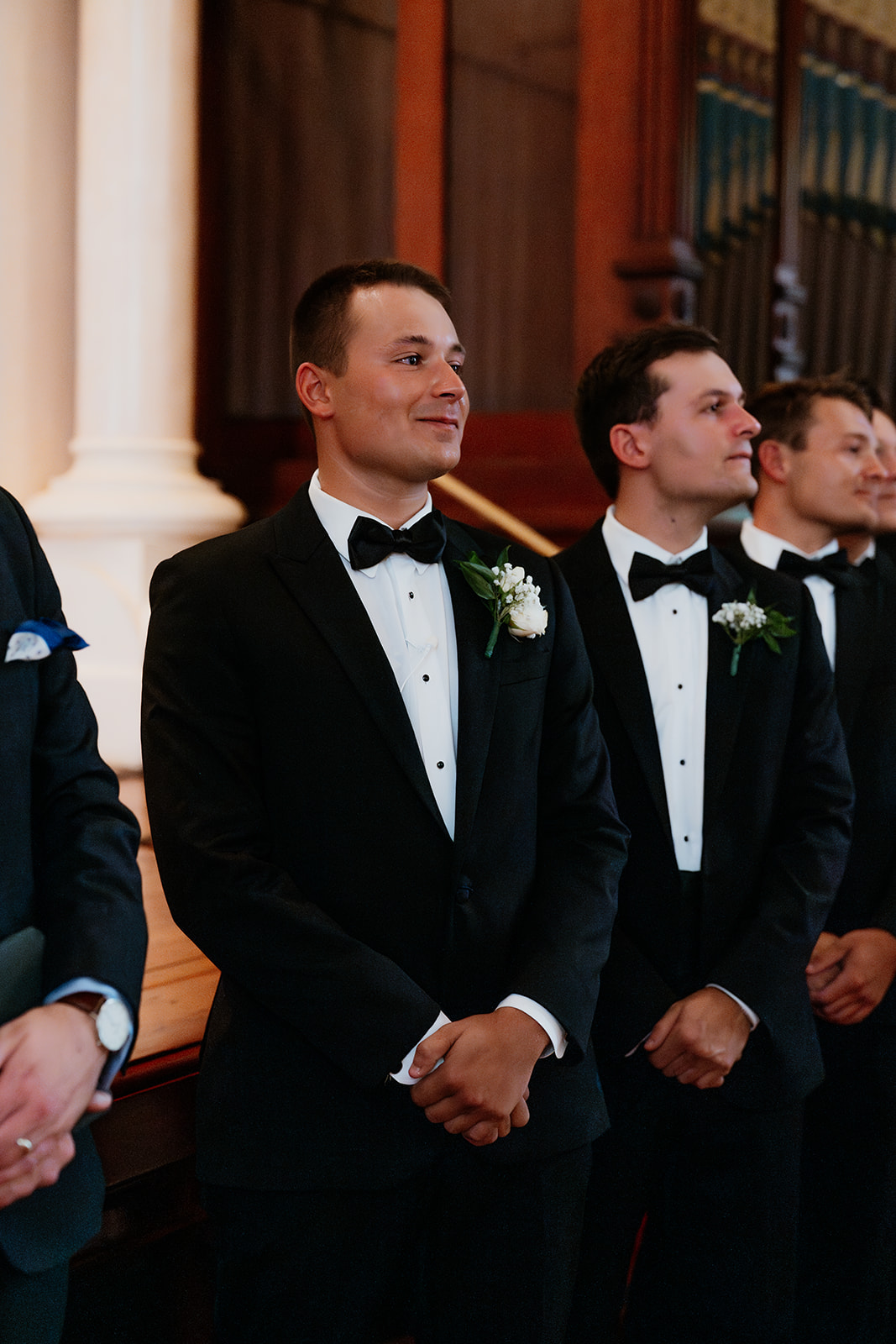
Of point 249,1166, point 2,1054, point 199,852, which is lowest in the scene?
point 249,1166

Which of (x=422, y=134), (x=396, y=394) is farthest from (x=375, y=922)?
(x=422, y=134)

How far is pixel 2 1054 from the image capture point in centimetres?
126

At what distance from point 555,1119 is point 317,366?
113 centimetres

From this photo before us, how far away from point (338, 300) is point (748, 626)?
84 centimetres

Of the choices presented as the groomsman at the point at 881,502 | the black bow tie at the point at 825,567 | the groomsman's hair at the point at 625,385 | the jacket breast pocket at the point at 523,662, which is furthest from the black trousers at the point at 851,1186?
the groomsman's hair at the point at 625,385

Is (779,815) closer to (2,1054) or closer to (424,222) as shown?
(2,1054)

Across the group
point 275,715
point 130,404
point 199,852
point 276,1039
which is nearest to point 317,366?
point 275,715

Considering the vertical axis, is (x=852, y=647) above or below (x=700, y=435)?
below

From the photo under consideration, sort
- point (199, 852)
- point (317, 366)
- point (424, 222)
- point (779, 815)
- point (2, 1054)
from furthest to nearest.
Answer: point (424, 222) → point (779, 815) → point (317, 366) → point (199, 852) → point (2, 1054)

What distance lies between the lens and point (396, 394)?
186 centimetres

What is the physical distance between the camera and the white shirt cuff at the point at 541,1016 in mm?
1658

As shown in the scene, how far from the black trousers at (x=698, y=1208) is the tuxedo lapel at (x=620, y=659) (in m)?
0.44

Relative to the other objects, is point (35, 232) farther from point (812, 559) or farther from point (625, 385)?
point (812, 559)

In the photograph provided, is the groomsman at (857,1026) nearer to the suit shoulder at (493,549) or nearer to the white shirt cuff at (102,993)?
the suit shoulder at (493,549)
